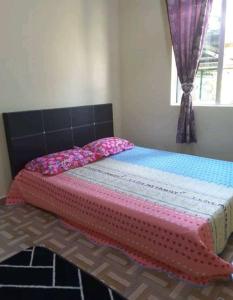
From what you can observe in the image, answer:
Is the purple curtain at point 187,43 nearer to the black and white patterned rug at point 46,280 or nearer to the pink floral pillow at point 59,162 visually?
the pink floral pillow at point 59,162

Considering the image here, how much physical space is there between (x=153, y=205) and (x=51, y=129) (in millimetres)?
1648

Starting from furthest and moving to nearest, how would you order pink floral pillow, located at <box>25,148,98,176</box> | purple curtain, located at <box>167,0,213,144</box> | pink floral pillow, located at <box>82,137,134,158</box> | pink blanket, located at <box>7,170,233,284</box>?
pink floral pillow, located at <box>82,137,134,158</box>
purple curtain, located at <box>167,0,213,144</box>
pink floral pillow, located at <box>25,148,98,176</box>
pink blanket, located at <box>7,170,233,284</box>

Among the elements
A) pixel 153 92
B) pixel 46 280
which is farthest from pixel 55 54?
pixel 46 280

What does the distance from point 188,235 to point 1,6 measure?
263 cm

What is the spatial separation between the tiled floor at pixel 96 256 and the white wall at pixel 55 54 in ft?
1.75

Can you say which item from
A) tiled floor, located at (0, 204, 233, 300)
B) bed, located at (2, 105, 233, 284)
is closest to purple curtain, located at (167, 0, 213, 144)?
bed, located at (2, 105, 233, 284)

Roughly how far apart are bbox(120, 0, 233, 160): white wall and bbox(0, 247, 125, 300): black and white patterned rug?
2.32m

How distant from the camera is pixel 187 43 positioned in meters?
3.16

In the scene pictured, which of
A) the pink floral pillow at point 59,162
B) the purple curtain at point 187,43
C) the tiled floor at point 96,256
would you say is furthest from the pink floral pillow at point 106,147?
the tiled floor at point 96,256

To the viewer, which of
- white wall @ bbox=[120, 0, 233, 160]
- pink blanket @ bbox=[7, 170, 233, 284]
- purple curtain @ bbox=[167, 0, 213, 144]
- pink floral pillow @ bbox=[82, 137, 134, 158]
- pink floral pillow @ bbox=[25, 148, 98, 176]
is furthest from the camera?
white wall @ bbox=[120, 0, 233, 160]

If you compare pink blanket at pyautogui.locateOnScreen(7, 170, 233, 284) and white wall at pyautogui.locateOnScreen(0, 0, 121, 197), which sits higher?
white wall at pyautogui.locateOnScreen(0, 0, 121, 197)

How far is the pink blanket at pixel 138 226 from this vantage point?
1.60 meters

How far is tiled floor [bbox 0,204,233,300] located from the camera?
1.62 meters

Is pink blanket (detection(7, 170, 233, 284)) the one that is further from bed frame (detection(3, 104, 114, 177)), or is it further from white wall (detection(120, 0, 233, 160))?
white wall (detection(120, 0, 233, 160))
